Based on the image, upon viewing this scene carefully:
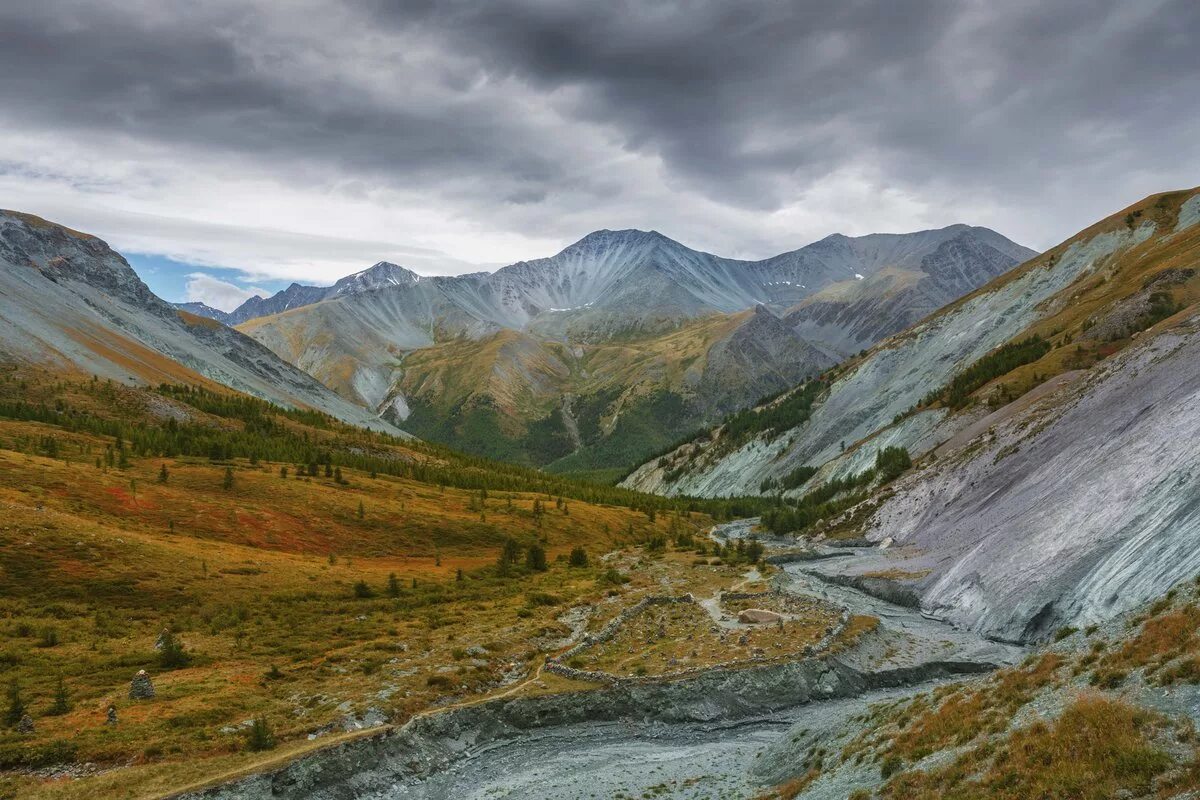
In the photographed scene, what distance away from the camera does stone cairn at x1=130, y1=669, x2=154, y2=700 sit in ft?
111

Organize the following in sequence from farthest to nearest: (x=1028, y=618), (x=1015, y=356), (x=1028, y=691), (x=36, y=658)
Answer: (x=1015, y=356) < (x=1028, y=618) < (x=36, y=658) < (x=1028, y=691)

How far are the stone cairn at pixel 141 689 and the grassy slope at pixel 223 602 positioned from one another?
60 cm

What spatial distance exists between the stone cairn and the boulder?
146 feet

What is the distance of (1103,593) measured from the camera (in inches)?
1671

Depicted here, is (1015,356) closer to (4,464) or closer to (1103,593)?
A: (1103,593)

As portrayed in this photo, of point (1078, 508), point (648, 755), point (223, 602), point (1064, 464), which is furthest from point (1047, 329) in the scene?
point (223, 602)

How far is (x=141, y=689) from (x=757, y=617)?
46.3m

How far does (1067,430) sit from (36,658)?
326 ft

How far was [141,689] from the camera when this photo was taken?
33.9 metres

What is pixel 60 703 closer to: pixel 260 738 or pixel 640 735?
pixel 260 738

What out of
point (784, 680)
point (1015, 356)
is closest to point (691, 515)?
point (1015, 356)

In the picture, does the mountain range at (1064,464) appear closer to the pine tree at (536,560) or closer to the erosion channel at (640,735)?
the erosion channel at (640,735)

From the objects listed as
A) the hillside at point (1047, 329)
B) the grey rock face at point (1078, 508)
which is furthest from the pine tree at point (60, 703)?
the hillside at point (1047, 329)

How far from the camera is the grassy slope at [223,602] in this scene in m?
30.9
